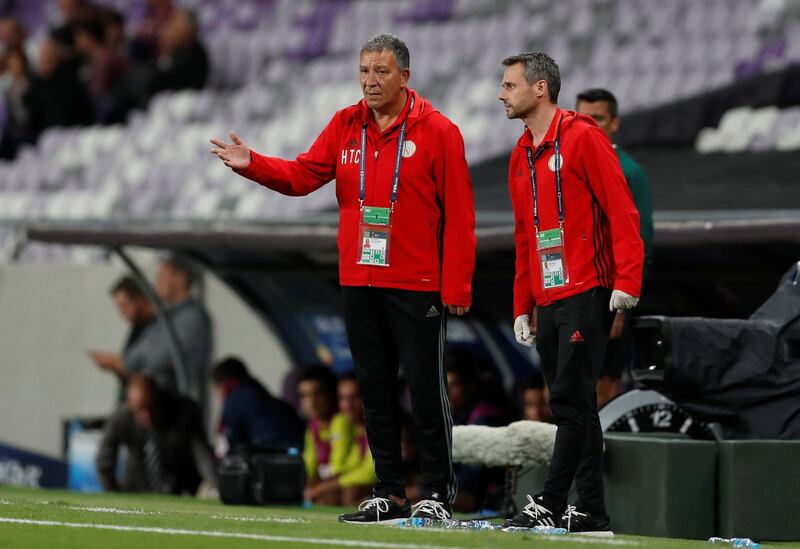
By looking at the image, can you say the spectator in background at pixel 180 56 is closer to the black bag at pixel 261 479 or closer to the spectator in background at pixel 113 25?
the spectator in background at pixel 113 25

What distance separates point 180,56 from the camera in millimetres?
18875

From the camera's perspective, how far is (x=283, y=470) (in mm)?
9570

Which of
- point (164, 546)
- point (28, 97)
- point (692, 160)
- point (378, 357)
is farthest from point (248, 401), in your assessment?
point (28, 97)

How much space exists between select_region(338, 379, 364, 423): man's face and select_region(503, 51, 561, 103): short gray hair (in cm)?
473

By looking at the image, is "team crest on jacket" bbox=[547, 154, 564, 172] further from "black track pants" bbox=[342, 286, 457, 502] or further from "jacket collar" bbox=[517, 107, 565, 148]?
"black track pants" bbox=[342, 286, 457, 502]

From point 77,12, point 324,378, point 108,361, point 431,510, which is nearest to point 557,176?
point 431,510

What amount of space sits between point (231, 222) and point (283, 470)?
8.25 feet

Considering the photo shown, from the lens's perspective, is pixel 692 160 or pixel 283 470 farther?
pixel 692 160

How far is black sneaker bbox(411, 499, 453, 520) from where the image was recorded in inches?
242

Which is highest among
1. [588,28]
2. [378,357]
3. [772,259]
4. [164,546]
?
[588,28]

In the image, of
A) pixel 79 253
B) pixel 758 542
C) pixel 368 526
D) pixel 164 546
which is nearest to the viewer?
pixel 164 546

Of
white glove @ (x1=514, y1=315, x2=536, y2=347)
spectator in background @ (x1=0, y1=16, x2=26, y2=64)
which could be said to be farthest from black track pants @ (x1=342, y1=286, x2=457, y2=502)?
spectator in background @ (x1=0, y1=16, x2=26, y2=64)

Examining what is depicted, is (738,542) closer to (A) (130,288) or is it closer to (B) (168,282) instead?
(B) (168,282)

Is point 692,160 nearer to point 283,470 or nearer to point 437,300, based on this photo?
point 283,470
